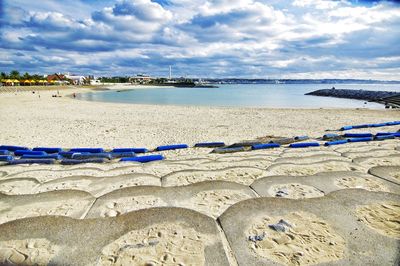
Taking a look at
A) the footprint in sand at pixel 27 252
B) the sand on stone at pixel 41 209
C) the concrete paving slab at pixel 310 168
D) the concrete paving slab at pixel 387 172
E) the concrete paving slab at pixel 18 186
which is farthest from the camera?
the concrete paving slab at pixel 310 168

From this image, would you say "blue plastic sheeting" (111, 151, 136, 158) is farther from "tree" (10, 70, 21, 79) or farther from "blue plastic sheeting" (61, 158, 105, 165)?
"tree" (10, 70, 21, 79)

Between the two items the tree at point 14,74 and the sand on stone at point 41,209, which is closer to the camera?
the sand on stone at point 41,209

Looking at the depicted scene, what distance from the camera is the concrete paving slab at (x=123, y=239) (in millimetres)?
2723

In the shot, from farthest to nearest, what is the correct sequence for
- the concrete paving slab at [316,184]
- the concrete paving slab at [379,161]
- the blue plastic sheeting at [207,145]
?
the blue plastic sheeting at [207,145] < the concrete paving slab at [379,161] < the concrete paving slab at [316,184]

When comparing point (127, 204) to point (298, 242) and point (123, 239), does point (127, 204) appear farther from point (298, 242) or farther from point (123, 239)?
point (298, 242)

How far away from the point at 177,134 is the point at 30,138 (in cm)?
663

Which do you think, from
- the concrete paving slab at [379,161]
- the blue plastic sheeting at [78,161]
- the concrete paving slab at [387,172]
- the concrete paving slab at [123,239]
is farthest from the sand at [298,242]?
the blue plastic sheeting at [78,161]

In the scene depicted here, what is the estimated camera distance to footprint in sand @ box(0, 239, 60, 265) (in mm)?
2680

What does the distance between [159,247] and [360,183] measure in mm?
4029

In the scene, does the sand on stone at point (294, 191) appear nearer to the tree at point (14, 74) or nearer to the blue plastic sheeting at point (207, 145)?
the blue plastic sheeting at point (207, 145)

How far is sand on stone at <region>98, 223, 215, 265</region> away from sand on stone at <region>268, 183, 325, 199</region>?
180cm

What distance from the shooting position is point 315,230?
127 inches

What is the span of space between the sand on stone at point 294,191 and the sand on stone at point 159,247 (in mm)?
1796

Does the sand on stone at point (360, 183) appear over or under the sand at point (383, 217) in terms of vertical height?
A: over
